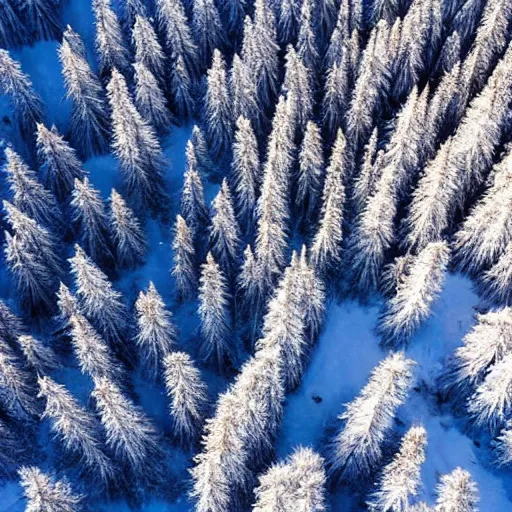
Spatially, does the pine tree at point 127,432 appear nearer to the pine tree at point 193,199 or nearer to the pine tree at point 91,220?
the pine tree at point 91,220

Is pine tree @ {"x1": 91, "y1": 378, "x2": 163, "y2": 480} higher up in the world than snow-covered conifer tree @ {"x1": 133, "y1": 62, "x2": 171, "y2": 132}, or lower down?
lower down

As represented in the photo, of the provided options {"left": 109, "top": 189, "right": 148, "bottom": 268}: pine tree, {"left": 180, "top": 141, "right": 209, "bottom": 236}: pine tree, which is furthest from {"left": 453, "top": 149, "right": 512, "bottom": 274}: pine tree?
{"left": 109, "top": 189, "right": 148, "bottom": 268}: pine tree

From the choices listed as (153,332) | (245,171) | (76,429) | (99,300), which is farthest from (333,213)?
(76,429)

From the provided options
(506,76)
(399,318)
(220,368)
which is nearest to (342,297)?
(399,318)

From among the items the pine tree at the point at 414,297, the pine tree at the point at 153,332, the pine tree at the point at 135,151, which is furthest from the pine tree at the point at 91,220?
the pine tree at the point at 414,297

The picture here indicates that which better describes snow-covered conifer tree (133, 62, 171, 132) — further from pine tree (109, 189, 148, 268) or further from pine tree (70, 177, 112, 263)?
pine tree (109, 189, 148, 268)

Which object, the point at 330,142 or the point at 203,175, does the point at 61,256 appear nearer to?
the point at 203,175
